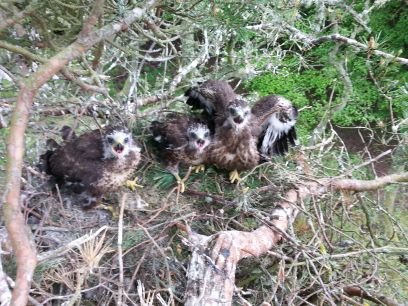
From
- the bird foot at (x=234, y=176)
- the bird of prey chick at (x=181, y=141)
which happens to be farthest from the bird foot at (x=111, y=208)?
the bird foot at (x=234, y=176)

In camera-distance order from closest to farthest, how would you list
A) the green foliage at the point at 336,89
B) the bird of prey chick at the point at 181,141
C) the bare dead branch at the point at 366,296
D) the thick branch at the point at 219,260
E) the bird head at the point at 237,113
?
the thick branch at the point at 219,260 < the bare dead branch at the point at 366,296 < the bird of prey chick at the point at 181,141 < the bird head at the point at 237,113 < the green foliage at the point at 336,89

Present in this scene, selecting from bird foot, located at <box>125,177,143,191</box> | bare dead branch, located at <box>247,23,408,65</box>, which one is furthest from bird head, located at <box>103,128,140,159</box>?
bare dead branch, located at <box>247,23,408,65</box>

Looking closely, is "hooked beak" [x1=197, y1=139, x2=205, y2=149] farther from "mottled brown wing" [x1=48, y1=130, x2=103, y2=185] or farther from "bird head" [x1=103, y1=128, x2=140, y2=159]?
"mottled brown wing" [x1=48, y1=130, x2=103, y2=185]

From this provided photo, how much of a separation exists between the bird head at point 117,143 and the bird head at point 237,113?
0.55m

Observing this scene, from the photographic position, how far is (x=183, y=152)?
2.71 metres

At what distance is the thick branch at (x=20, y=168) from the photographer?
1.11 meters

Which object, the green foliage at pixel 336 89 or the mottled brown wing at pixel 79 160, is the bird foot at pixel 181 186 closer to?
the mottled brown wing at pixel 79 160

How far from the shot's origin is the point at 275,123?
10.1ft

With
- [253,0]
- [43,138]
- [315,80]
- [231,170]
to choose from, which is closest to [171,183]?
[231,170]

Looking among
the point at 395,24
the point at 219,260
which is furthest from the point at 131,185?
the point at 395,24

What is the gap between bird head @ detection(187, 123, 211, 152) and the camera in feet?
9.05

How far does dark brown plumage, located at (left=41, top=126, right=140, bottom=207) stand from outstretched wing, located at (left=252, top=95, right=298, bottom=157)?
0.78 meters

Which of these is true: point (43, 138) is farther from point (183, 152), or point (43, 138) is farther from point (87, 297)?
point (87, 297)

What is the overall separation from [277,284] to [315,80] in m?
4.52
